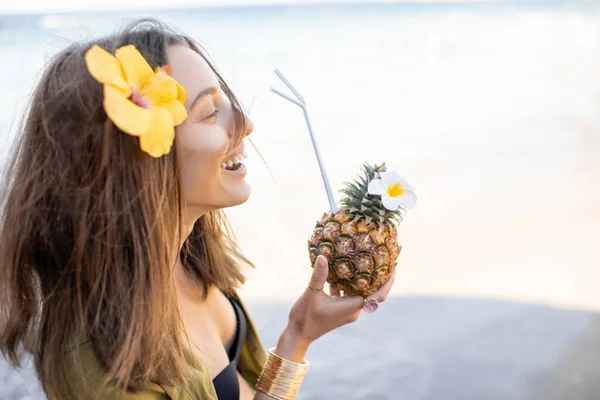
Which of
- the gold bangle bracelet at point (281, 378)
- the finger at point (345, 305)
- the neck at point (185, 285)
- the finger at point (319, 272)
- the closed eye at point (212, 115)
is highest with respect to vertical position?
the closed eye at point (212, 115)

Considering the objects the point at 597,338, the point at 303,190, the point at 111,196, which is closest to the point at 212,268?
the point at 111,196

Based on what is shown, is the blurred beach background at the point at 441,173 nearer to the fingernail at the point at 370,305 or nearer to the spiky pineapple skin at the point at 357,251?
the spiky pineapple skin at the point at 357,251

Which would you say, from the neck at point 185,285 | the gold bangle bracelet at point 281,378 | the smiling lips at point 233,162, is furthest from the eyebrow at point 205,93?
the gold bangle bracelet at point 281,378

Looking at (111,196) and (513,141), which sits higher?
(513,141)

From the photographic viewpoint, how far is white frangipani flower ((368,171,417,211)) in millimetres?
1379

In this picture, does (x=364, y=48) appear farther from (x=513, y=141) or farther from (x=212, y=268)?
(x=212, y=268)

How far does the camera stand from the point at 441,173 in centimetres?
420

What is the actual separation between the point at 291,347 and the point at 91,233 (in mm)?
457

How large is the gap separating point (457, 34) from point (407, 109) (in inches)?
88.8

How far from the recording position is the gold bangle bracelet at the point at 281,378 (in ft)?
4.48

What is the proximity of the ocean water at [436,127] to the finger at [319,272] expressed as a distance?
735mm

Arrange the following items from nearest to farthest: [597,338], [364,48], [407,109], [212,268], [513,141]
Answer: [212,268] < [597,338] < [513,141] < [407,109] < [364,48]

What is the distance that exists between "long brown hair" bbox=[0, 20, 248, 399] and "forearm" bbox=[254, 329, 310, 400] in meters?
0.25

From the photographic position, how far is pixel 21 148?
118 cm
